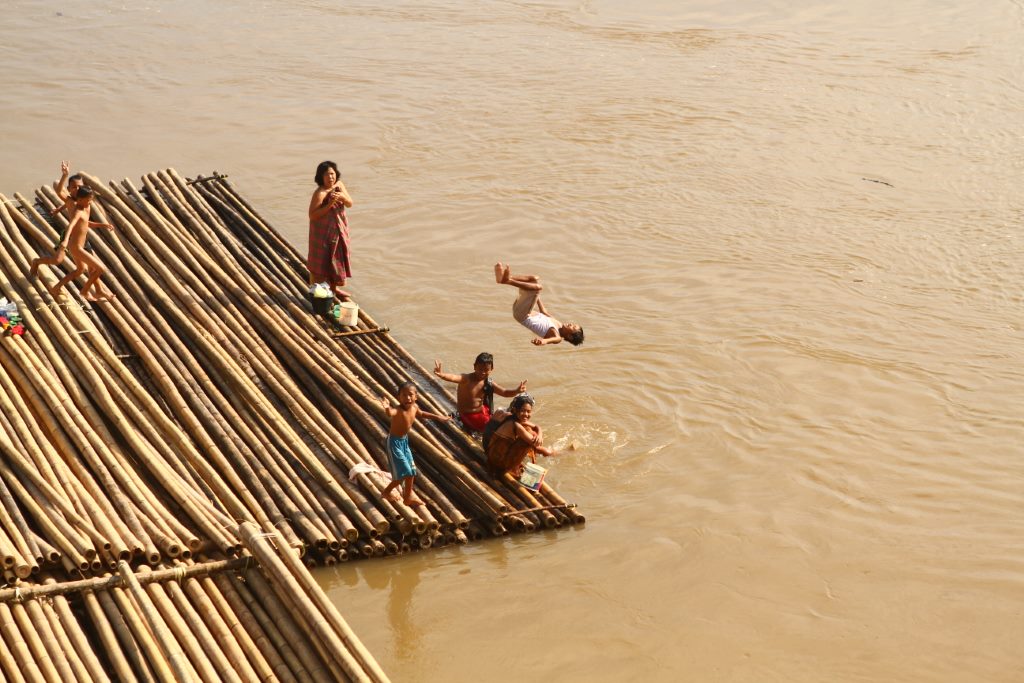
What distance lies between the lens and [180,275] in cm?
786

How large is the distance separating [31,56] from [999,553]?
13.2m

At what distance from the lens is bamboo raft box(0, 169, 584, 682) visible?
4.86 meters

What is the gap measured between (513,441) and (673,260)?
14.0ft

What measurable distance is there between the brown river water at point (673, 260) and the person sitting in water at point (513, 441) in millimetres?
460

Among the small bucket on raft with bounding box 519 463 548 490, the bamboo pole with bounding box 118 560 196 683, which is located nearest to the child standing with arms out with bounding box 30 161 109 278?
the bamboo pole with bounding box 118 560 196 683

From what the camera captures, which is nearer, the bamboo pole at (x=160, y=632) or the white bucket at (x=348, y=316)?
the bamboo pole at (x=160, y=632)

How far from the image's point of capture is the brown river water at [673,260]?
234 inches

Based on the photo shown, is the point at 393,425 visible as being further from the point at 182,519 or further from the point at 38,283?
the point at 38,283

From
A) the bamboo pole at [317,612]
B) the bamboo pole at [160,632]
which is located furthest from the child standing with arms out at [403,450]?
the bamboo pole at [160,632]

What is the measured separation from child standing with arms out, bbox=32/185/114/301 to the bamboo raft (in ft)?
0.36

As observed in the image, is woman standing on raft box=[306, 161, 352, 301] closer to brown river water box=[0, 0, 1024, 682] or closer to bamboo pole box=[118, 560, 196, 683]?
brown river water box=[0, 0, 1024, 682]

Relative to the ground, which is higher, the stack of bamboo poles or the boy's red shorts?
the boy's red shorts

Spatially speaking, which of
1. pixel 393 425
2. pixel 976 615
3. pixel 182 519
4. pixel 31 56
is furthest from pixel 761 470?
pixel 31 56

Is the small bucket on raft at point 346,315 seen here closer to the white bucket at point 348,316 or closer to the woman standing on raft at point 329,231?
the white bucket at point 348,316
